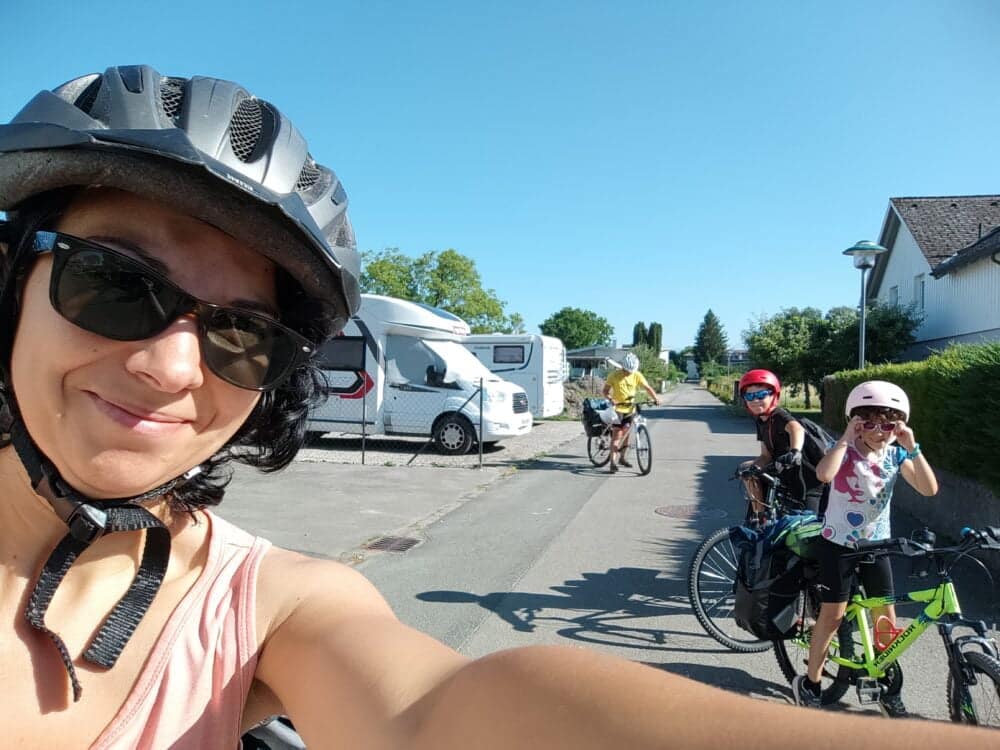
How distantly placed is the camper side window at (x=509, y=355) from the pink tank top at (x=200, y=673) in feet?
59.2

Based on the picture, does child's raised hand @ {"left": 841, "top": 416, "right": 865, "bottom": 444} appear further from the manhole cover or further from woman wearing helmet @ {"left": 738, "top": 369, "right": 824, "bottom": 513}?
the manhole cover

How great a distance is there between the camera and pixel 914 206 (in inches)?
1040

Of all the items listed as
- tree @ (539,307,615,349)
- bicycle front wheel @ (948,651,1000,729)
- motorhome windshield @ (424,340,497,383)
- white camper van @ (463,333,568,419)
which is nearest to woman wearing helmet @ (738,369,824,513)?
bicycle front wheel @ (948,651,1000,729)

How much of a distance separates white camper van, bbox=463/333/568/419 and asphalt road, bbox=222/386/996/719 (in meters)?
7.15

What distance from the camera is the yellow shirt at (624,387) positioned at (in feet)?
36.4

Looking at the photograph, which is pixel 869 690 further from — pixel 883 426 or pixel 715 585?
pixel 883 426

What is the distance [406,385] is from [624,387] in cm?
481

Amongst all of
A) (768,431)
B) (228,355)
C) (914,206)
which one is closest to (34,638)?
(228,355)

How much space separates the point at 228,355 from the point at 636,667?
2.76 ft

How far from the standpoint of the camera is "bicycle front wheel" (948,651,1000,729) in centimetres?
272

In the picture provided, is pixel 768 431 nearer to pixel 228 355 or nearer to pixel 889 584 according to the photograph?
pixel 889 584

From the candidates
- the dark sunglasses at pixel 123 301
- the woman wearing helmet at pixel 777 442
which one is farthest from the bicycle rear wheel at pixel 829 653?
the dark sunglasses at pixel 123 301

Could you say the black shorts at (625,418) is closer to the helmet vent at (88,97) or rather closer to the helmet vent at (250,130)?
the helmet vent at (250,130)

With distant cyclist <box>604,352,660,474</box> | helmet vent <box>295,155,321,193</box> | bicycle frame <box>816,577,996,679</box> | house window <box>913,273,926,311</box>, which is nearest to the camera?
Answer: helmet vent <box>295,155,321,193</box>
